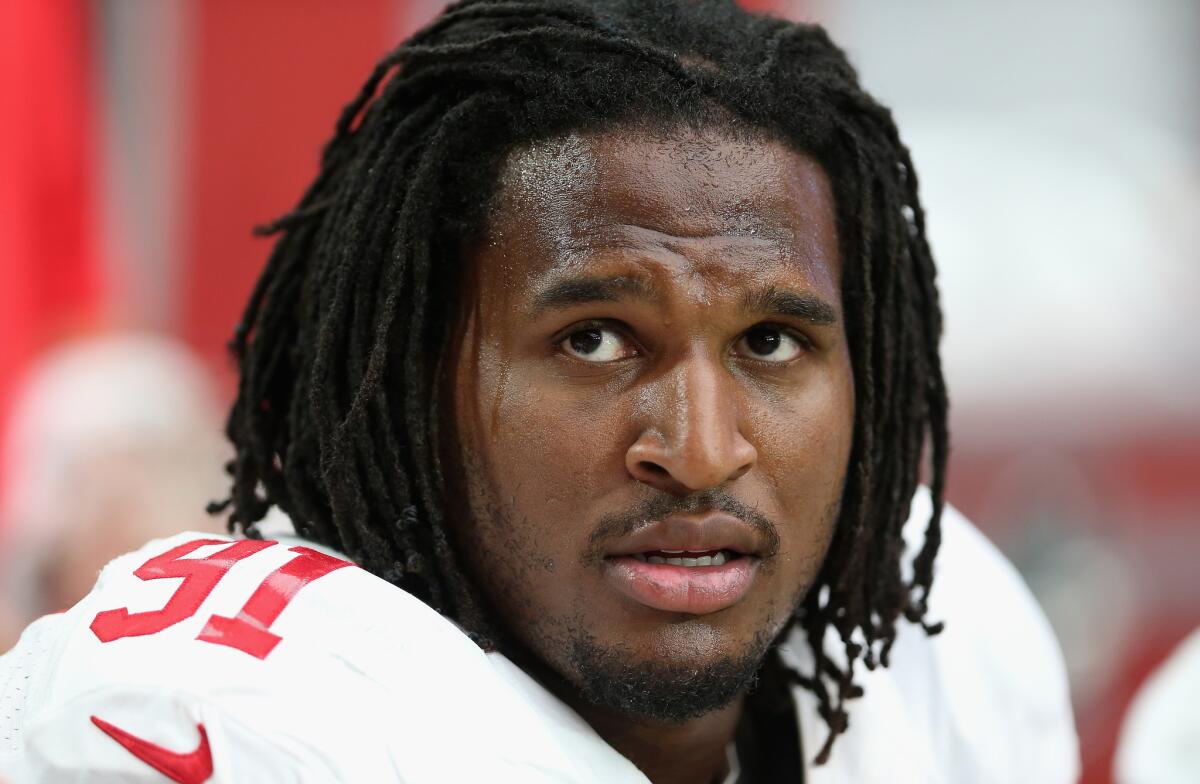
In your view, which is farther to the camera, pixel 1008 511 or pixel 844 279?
pixel 1008 511

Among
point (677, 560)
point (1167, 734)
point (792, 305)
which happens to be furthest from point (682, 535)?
point (1167, 734)

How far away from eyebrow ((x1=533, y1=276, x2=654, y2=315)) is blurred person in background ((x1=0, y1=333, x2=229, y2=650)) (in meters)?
1.39

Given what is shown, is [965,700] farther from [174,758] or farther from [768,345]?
[174,758]

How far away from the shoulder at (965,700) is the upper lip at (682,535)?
0.39 meters

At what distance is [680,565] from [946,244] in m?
2.32

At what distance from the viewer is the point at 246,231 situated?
3654 mm

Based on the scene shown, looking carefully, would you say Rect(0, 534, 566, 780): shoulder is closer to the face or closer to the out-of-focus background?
the face

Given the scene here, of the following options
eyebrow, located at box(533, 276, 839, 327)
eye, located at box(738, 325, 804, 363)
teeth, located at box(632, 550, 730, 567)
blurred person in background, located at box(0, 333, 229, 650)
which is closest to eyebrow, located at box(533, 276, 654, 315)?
eyebrow, located at box(533, 276, 839, 327)

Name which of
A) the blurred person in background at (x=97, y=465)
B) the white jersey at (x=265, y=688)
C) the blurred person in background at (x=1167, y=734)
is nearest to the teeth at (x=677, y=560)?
the white jersey at (x=265, y=688)

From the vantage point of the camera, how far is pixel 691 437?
1222mm

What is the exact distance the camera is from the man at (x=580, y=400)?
1180 mm

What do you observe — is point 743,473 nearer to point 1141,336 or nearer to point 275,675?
point 275,675

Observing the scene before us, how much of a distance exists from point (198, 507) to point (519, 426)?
146 cm

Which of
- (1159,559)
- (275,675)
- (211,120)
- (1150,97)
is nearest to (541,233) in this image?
(275,675)
